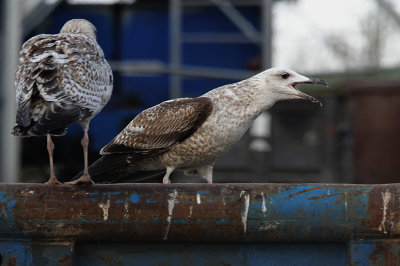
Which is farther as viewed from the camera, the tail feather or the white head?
the tail feather

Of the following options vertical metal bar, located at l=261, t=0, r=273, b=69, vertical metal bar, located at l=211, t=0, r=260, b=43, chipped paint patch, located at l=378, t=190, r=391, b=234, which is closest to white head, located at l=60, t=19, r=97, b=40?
chipped paint patch, located at l=378, t=190, r=391, b=234

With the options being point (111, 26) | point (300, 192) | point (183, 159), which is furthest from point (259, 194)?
point (111, 26)

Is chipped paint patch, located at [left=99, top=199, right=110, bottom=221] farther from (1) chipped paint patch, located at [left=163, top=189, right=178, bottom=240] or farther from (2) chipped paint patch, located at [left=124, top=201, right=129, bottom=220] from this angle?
(1) chipped paint patch, located at [left=163, top=189, right=178, bottom=240]

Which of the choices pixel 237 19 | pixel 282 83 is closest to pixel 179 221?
pixel 282 83

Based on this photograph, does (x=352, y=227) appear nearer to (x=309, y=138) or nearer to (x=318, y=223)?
(x=318, y=223)

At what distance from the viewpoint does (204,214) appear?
3023 millimetres

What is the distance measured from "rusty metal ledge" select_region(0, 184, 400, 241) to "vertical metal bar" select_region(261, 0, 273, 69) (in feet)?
27.9

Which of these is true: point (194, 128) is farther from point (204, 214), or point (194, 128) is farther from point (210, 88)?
point (210, 88)

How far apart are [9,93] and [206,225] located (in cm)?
715

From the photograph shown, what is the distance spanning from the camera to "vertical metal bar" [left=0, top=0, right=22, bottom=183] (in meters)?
9.74

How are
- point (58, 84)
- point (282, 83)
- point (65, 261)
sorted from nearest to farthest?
point (65, 261) → point (58, 84) → point (282, 83)

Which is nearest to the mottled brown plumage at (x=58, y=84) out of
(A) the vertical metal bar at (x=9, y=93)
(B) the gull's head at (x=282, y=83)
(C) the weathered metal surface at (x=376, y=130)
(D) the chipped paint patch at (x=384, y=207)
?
(B) the gull's head at (x=282, y=83)

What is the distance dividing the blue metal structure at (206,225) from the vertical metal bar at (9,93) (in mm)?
6860

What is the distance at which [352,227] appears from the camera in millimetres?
2994
